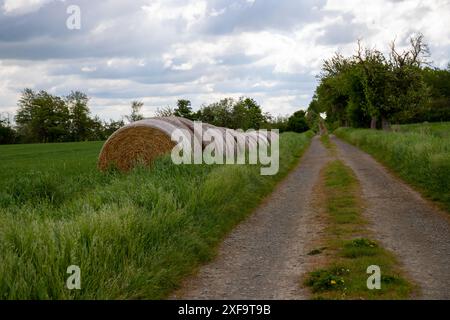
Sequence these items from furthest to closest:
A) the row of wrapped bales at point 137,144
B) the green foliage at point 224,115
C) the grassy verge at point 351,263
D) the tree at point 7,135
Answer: the tree at point 7,135 < the green foliage at point 224,115 < the row of wrapped bales at point 137,144 < the grassy verge at point 351,263

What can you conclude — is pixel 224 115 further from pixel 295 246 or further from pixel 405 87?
pixel 295 246

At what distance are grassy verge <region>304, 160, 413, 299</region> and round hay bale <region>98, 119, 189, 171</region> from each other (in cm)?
616

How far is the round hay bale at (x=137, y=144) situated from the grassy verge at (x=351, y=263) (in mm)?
6157

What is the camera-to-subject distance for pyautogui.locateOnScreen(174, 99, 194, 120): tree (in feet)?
193

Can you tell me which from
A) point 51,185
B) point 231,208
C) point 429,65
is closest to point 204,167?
point 231,208

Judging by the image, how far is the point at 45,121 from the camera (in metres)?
91.9

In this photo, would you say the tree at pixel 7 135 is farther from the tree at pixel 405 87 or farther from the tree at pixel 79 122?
the tree at pixel 405 87

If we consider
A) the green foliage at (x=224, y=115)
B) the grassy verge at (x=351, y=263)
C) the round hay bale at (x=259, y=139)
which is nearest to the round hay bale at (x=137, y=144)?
the grassy verge at (x=351, y=263)

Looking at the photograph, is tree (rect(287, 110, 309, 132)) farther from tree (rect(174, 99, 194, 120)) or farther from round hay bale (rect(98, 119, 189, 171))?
round hay bale (rect(98, 119, 189, 171))

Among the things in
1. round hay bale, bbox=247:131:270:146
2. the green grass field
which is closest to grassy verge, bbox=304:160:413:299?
the green grass field

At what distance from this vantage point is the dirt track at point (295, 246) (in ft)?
19.8
